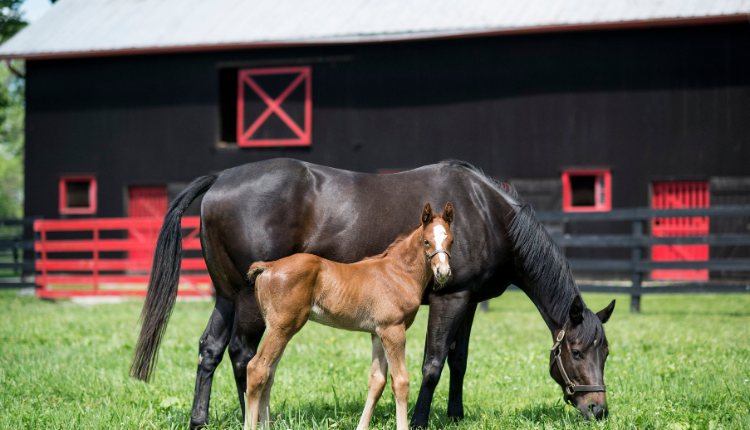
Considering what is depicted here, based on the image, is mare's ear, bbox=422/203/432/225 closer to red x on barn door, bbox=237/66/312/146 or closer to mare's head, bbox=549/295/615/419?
mare's head, bbox=549/295/615/419

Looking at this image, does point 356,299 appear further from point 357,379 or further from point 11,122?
point 11,122

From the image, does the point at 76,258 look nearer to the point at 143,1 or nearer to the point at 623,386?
the point at 143,1

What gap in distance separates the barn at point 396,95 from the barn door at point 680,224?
0.06 m

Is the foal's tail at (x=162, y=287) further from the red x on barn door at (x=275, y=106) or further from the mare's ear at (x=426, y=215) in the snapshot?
the red x on barn door at (x=275, y=106)

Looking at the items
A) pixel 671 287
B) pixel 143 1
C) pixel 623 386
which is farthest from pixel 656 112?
pixel 143 1

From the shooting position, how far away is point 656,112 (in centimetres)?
1422

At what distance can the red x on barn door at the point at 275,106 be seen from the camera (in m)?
15.6

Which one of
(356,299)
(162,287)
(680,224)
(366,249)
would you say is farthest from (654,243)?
(162,287)

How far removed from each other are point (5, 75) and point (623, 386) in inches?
1769

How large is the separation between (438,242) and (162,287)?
81.5 inches

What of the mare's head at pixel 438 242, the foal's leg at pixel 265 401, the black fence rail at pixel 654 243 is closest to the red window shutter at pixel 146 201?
the black fence rail at pixel 654 243

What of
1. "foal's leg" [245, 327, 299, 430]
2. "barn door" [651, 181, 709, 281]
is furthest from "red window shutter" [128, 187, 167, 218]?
"foal's leg" [245, 327, 299, 430]

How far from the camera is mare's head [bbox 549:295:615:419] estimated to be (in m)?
3.86

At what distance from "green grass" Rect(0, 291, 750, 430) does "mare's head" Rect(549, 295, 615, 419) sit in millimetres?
134
